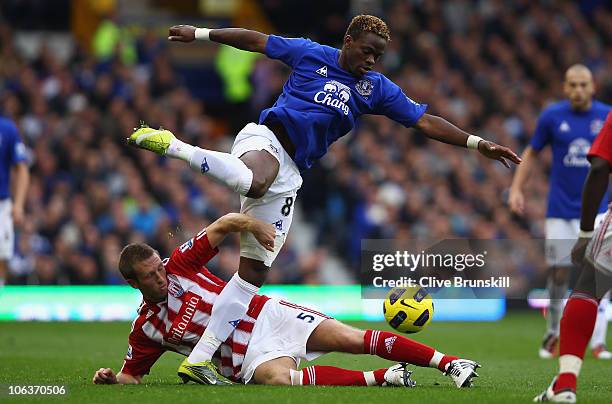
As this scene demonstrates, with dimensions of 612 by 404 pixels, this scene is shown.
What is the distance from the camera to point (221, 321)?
7543mm

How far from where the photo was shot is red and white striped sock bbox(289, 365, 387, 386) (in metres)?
7.61

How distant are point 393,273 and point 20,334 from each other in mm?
5723

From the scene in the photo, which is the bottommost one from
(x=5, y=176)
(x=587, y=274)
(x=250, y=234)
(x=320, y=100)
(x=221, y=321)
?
(x=221, y=321)

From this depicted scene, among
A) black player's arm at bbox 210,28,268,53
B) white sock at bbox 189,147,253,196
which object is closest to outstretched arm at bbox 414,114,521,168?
black player's arm at bbox 210,28,268,53

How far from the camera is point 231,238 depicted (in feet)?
58.1

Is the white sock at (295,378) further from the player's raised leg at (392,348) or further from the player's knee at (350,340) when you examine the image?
the player's knee at (350,340)

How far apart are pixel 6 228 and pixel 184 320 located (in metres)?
4.86

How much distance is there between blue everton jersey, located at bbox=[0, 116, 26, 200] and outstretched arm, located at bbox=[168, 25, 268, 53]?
4.46 meters

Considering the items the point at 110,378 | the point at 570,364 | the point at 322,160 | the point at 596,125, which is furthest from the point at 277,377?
the point at 322,160

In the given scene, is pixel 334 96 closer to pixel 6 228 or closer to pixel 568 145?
pixel 568 145

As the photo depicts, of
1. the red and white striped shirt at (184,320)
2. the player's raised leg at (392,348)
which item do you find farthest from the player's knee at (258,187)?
the player's raised leg at (392,348)

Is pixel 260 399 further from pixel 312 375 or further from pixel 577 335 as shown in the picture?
pixel 577 335

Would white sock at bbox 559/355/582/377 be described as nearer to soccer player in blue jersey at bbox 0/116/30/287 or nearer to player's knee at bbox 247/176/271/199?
player's knee at bbox 247/176/271/199

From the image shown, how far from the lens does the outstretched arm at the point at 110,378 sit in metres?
7.56
